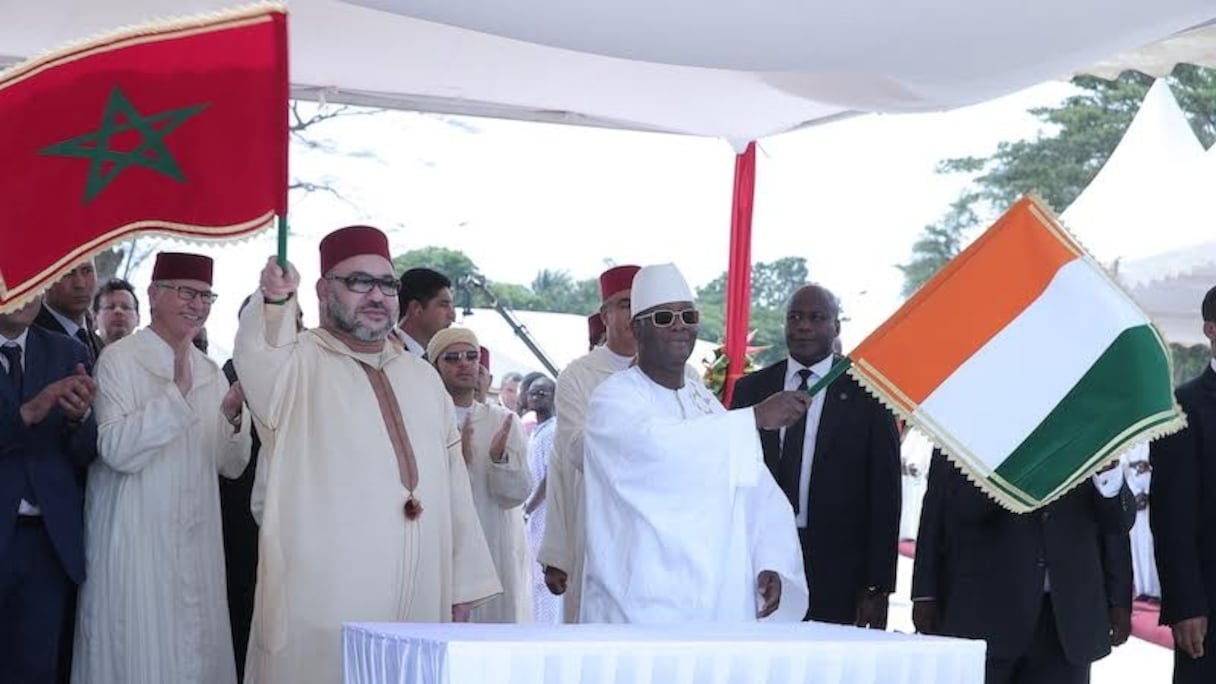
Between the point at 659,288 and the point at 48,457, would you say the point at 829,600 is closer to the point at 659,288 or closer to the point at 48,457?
the point at 659,288

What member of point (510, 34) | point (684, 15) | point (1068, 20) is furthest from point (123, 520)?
point (1068, 20)

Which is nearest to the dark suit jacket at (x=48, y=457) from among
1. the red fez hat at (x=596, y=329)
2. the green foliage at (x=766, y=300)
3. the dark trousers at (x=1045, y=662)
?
the red fez hat at (x=596, y=329)

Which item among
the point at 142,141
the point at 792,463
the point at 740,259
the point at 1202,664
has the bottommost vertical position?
the point at 1202,664

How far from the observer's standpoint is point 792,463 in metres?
6.73

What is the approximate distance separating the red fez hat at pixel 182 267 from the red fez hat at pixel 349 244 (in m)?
0.85

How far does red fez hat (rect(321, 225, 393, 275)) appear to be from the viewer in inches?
211

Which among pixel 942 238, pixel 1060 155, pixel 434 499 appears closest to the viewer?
pixel 434 499

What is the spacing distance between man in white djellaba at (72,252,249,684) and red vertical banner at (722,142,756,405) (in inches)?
138

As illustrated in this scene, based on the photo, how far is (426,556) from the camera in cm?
543

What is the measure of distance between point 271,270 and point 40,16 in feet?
9.29

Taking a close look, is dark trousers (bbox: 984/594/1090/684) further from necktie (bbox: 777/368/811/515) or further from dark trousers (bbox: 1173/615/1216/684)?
necktie (bbox: 777/368/811/515)

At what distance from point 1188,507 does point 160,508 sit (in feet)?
12.4

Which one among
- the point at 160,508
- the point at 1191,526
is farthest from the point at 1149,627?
the point at 160,508

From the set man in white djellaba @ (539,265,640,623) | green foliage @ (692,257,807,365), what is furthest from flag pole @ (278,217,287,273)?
green foliage @ (692,257,807,365)
